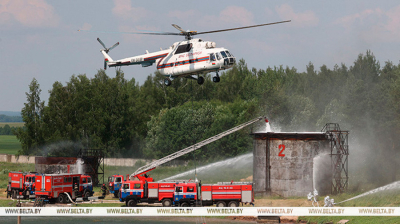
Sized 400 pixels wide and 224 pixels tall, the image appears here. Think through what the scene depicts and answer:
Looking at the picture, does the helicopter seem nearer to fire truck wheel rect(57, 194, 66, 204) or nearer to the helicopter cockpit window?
the helicopter cockpit window

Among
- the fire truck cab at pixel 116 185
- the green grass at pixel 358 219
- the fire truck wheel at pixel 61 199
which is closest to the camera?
the green grass at pixel 358 219

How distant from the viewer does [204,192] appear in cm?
4250

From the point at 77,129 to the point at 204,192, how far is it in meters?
57.1

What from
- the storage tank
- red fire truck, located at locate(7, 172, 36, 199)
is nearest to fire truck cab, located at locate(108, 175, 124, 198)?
red fire truck, located at locate(7, 172, 36, 199)

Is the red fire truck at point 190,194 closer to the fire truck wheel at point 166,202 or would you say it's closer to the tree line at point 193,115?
the fire truck wheel at point 166,202

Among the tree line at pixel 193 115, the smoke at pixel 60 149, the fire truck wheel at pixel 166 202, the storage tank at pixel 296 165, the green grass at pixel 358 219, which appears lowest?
the green grass at pixel 358 219

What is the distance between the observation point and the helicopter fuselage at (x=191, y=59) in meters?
41.0

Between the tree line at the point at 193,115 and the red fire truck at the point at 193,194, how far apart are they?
36757 mm

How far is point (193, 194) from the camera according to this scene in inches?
1690

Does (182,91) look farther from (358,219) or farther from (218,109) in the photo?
(358,219)

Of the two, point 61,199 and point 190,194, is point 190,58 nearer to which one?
point 190,194

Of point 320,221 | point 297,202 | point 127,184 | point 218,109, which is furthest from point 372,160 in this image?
point 127,184

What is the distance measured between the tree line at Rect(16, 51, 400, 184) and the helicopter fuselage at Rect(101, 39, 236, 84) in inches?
1551

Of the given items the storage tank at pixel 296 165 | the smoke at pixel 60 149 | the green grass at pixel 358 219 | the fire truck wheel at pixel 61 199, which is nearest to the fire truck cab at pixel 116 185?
the fire truck wheel at pixel 61 199
